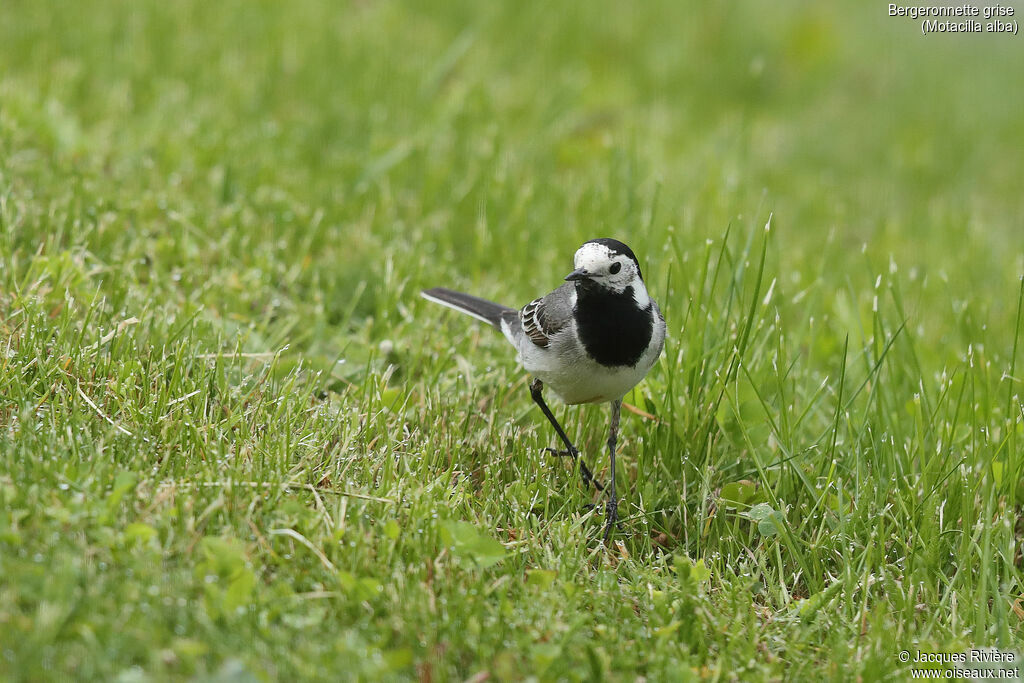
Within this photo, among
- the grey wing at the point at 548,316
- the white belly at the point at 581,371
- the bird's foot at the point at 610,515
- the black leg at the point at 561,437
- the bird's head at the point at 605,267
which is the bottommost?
the bird's foot at the point at 610,515

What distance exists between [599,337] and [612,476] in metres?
0.57

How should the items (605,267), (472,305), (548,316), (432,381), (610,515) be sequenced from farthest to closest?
(472,305) < (432,381) < (548,316) < (605,267) < (610,515)

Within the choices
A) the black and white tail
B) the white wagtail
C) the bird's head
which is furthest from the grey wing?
the black and white tail

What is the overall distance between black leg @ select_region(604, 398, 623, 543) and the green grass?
7 cm

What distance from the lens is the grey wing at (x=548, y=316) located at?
4.05 meters

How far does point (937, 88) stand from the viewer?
10273 mm

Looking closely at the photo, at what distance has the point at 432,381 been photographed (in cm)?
438

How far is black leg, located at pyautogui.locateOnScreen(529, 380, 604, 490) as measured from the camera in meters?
4.08

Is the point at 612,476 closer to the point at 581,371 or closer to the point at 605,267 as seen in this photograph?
the point at 581,371

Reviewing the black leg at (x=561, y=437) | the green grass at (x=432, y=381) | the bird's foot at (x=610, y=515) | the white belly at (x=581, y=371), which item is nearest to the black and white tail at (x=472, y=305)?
the green grass at (x=432, y=381)

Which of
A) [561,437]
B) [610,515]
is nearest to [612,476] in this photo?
[610,515]

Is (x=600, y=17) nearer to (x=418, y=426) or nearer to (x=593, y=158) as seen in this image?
(x=593, y=158)

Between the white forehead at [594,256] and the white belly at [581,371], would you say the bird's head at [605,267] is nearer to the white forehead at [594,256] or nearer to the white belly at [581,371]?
the white forehead at [594,256]

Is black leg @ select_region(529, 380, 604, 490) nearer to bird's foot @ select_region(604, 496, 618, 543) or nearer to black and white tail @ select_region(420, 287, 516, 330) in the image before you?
bird's foot @ select_region(604, 496, 618, 543)
